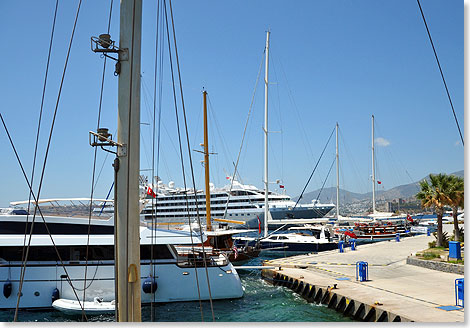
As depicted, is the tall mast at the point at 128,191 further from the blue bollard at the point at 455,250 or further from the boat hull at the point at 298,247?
the boat hull at the point at 298,247

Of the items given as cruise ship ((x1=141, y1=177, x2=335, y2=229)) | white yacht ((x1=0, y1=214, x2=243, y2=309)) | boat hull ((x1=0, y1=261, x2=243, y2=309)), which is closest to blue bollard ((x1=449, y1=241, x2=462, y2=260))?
white yacht ((x1=0, y1=214, x2=243, y2=309))

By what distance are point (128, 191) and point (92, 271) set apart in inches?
384

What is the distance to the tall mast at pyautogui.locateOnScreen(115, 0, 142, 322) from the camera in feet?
13.3

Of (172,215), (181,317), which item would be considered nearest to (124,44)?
(181,317)

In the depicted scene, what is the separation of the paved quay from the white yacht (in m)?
2.88

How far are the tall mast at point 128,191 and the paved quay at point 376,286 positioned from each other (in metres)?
6.62

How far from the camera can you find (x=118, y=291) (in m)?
4.13

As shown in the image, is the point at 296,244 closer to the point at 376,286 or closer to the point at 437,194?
the point at 437,194

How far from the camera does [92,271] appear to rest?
12.9 meters

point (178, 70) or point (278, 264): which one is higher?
point (178, 70)

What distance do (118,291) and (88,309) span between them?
8572mm

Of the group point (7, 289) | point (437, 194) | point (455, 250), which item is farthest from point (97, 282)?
point (437, 194)

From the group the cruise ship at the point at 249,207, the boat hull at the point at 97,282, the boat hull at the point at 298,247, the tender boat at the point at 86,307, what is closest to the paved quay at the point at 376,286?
the boat hull at the point at 97,282

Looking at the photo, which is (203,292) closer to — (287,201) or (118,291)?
(118,291)
